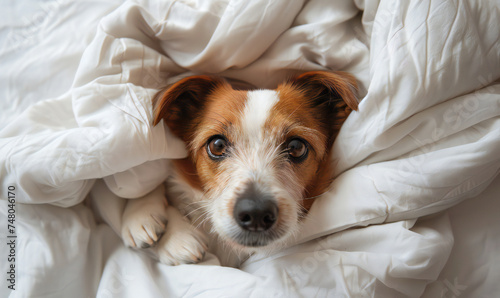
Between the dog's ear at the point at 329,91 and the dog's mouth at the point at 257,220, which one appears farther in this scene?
the dog's ear at the point at 329,91

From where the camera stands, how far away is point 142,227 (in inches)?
52.8

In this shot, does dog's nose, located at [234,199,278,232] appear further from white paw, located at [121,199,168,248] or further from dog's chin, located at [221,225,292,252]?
white paw, located at [121,199,168,248]

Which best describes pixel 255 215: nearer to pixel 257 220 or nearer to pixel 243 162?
pixel 257 220

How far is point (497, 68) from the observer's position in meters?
1.14

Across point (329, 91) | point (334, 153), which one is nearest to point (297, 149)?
point (334, 153)

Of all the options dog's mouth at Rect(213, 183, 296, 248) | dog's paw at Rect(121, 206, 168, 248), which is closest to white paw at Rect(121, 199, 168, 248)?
dog's paw at Rect(121, 206, 168, 248)

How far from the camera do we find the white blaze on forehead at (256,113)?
1.31 meters

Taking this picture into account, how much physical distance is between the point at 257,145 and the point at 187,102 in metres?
0.43

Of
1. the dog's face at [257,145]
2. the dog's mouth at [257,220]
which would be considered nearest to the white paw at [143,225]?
the dog's face at [257,145]

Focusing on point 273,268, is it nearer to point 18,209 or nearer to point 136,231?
point 136,231

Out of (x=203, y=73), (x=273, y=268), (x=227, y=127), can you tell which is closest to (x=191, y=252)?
(x=273, y=268)

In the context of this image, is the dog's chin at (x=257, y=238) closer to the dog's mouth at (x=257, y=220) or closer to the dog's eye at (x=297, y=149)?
the dog's mouth at (x=257, y=220)

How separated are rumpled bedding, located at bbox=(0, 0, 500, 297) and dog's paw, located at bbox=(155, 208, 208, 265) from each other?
0.16 feet

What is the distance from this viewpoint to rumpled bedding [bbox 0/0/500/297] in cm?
112
